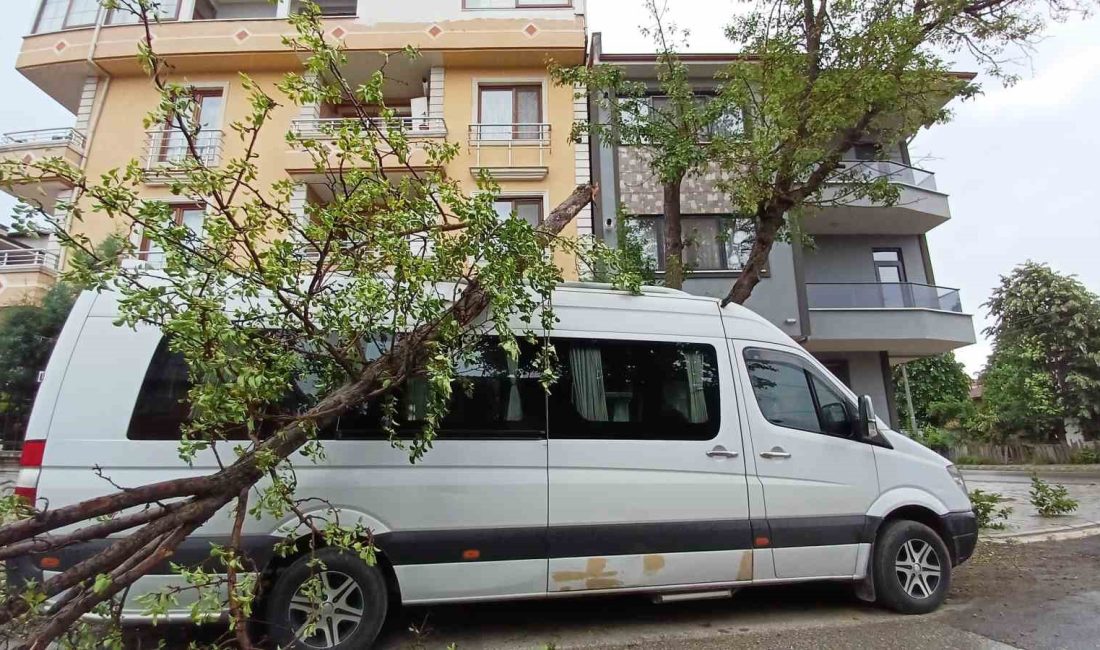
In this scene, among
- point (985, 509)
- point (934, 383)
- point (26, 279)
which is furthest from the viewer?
point (934, 383)

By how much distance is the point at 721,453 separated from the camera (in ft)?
14.2

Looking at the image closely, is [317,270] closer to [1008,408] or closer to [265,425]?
[265,425]

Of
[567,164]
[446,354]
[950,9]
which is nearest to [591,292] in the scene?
[446,354]

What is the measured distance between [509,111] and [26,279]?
36.0ft

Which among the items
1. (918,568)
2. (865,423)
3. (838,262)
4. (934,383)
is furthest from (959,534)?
(934,383)

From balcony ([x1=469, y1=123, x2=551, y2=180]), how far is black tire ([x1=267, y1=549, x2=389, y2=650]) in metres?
9.95

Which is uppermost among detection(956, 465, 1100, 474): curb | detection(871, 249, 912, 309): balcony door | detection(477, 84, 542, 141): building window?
detection(477, 84, 542, 141): building window

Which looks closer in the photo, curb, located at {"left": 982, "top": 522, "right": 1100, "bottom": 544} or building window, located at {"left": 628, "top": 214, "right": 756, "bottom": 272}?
curb, located at {"left": 982, "top": 522, "right": 1100, "bottom": 544}

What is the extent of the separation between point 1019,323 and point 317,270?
3060 centimetres

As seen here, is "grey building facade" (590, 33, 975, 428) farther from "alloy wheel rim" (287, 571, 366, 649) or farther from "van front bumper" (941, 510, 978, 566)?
"alloy wheel rim" (287, 571, 366, 649)

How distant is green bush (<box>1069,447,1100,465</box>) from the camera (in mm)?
19938

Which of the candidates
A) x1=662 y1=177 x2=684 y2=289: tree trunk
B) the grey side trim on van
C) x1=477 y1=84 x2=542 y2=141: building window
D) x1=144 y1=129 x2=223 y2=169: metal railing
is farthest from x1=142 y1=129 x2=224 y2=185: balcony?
the grey side trim on van

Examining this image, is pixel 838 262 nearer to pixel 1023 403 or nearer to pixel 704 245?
pixel 704 245

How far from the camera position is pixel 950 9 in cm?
688
